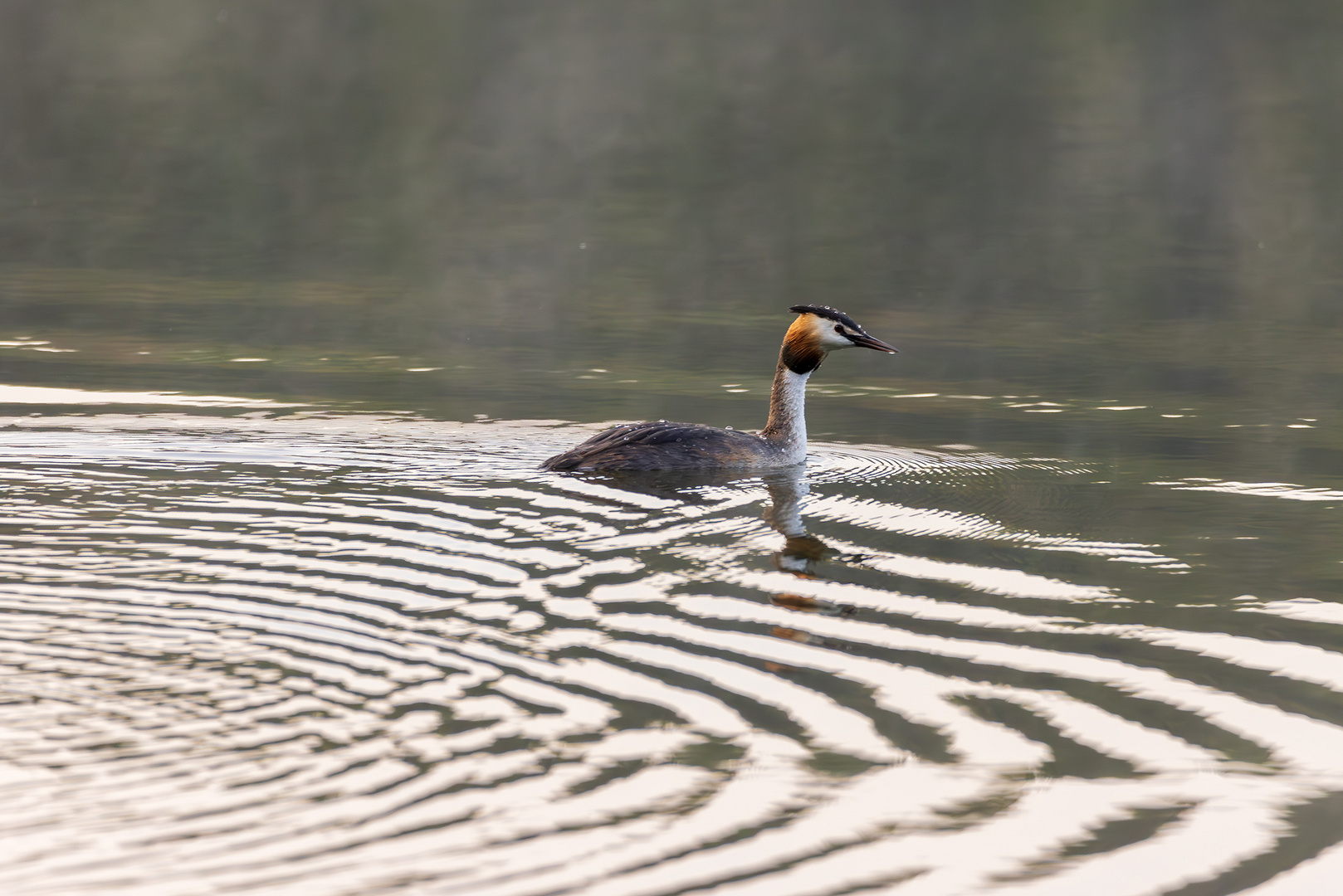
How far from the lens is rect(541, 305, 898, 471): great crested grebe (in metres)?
13.5

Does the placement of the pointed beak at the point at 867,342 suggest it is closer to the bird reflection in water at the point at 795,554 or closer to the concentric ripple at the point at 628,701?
the bird reflection in water at the point at 795,554

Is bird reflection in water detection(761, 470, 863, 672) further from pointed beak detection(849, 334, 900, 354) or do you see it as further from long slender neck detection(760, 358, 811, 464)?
pointed beak detection(849, 334, 900, 354)

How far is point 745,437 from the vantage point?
560 inches

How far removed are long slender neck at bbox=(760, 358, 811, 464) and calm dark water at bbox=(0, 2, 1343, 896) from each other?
361mm

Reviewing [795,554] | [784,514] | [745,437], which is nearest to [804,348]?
[745,437]

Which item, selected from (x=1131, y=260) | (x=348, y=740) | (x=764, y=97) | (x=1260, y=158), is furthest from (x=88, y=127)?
(x=348, y=740)

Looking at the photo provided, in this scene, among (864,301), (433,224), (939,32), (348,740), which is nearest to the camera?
(348,740)

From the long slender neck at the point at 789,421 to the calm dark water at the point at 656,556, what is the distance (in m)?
0.36

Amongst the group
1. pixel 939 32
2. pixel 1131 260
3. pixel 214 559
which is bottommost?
pixel 214 559

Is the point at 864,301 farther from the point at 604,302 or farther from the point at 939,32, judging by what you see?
the point at 939,32

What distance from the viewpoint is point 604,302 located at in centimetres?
2609

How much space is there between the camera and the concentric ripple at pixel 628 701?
5945mm

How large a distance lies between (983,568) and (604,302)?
16204 millimetres

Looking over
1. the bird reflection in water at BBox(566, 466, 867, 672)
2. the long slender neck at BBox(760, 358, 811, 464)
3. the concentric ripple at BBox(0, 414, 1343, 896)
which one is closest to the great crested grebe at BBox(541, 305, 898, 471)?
the long slender neck at BBox(760, 358, 811, 464)
